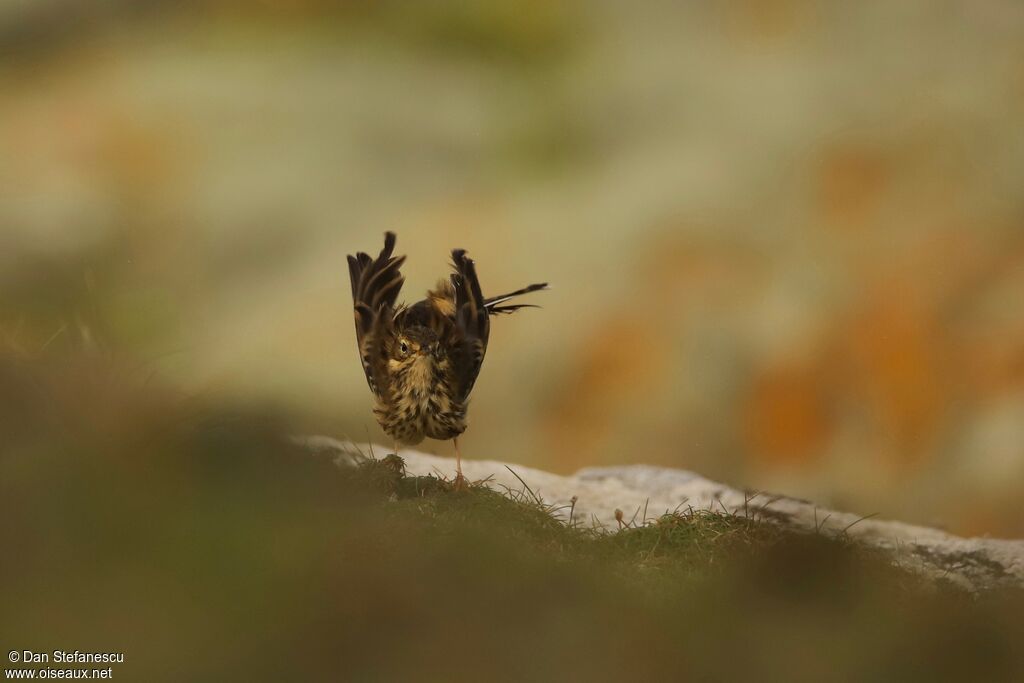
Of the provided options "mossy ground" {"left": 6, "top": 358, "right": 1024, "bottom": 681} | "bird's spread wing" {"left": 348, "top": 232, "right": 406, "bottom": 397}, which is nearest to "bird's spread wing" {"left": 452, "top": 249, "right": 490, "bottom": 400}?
"bird's spread wing" {"left": 348, "top": 232, "right": 406, "bottom": 397}

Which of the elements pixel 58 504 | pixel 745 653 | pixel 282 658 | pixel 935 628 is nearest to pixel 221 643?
pixel 282 658

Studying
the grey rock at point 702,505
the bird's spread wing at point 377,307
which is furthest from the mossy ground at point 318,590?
the bird's spread wing at point 377,307

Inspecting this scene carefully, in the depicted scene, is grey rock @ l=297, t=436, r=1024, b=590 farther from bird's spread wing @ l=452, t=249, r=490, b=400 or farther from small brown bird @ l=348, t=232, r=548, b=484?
bird's spread wing @ l=452, t=249, r=490, b=400

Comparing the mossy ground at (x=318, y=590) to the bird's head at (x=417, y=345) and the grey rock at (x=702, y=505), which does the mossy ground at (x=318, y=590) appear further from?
the bird's head at (x=417, y=345)

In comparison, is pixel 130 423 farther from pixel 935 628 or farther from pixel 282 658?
pixel 935 628

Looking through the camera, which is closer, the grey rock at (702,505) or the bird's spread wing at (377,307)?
the grey rock at (702,505)

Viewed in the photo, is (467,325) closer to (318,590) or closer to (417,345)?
(417,345)
